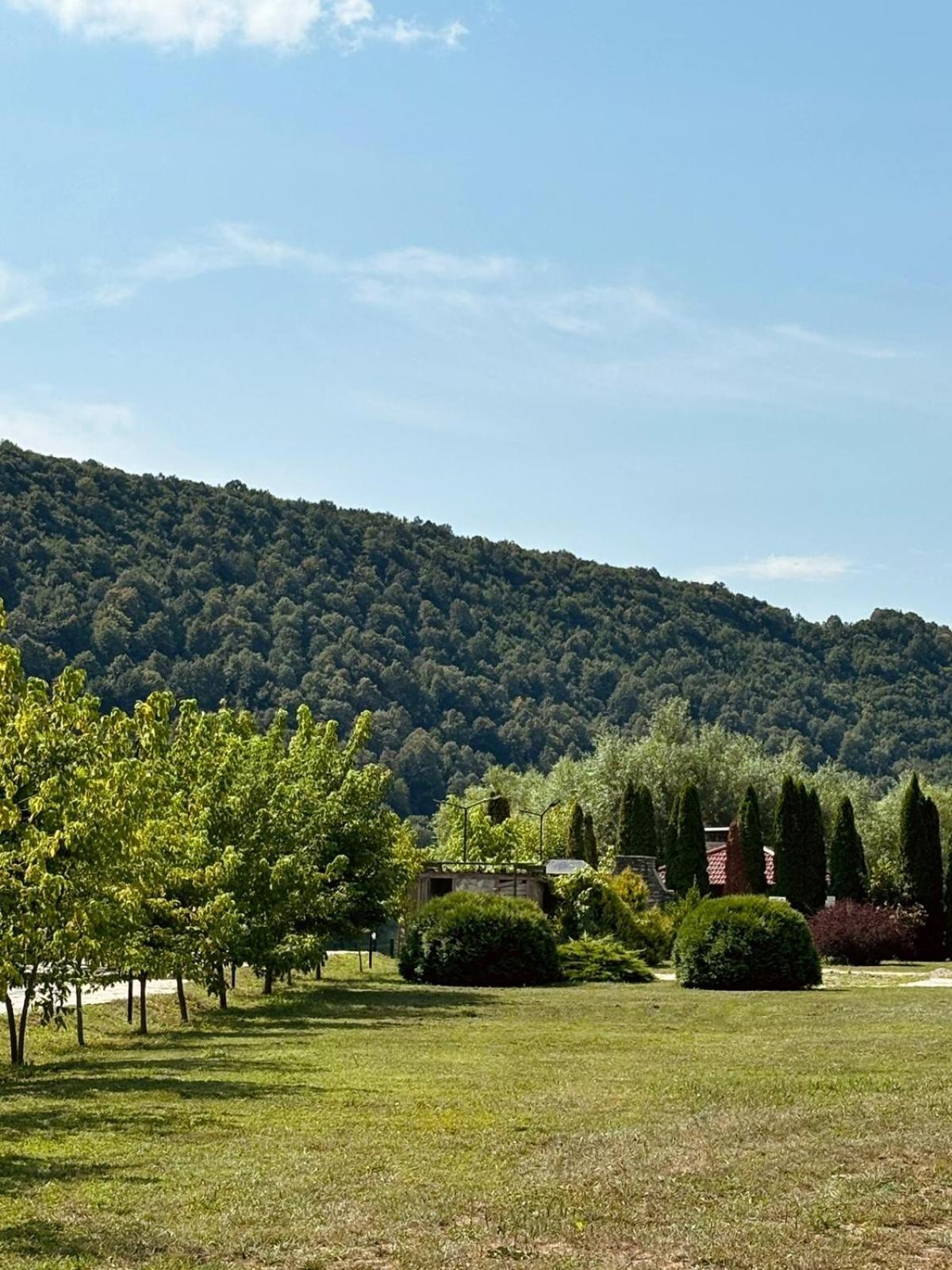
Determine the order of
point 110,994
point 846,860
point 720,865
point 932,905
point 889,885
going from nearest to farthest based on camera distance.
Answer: point 110,994 < point 932,905 < point 846,860 < point 889,885 < point 720,865

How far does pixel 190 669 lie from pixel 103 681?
9558 millimetres

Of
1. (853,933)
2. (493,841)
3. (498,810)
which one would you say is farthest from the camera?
(498,810)

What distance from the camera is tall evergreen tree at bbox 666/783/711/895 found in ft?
203

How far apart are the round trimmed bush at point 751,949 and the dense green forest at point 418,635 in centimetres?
6571

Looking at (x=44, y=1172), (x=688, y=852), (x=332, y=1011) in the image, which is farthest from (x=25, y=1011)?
(x=688, y=852)

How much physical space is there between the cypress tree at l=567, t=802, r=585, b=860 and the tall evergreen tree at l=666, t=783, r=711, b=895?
698 centimetres

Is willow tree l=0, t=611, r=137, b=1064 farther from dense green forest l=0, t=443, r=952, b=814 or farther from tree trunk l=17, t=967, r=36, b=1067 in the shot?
dense green forest l=0, t=443, r=952, b=814

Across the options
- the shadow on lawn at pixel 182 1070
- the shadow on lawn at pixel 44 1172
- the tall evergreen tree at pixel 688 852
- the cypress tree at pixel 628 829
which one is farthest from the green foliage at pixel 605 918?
the shadow on lawn at pixel 44 1172

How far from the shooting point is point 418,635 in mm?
136500

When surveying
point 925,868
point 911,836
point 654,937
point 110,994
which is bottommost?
point 654,937

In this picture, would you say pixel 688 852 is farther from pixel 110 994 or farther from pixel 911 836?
pixel 110 994

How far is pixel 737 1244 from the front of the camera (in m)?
8.25

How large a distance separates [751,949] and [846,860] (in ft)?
98.3

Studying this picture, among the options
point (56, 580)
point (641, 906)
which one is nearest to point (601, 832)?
point (641, 906)
